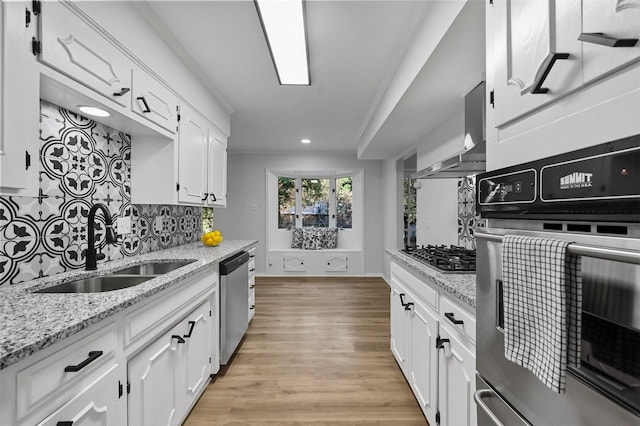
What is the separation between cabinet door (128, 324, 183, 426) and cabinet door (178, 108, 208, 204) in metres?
1.17

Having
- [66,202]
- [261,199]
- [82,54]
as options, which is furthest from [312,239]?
Answer: [82,54]

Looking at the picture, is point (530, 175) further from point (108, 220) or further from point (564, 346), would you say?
point (108, 220)

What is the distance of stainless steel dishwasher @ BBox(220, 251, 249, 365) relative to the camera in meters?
2.29

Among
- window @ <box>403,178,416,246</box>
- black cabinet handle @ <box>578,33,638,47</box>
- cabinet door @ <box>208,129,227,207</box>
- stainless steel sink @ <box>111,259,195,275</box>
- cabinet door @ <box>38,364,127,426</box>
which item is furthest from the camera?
window @ <box>403,178,416,246</box>

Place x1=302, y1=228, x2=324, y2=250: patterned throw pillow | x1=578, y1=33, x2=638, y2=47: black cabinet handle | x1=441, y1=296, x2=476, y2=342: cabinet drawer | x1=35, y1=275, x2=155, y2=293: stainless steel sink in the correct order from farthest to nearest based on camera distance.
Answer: x1=302, y1=228, x2=324, y2=250: patterned throw pillow
x1=35, y1=275, x2=155, y2=293: stainless steel sink
x1=441, y1=296, x2=476, y2=342: cabinet drawer
x1=578, y1=33, x2=638, y2=47: black cabinet handle

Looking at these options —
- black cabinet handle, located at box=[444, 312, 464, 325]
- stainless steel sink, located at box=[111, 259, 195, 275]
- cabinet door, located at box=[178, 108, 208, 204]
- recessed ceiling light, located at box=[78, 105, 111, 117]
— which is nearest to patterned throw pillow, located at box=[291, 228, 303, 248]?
cabinet door, located at box=[178, 108, 208, 204]

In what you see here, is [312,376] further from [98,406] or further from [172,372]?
[98,406]

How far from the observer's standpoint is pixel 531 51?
0.75 m

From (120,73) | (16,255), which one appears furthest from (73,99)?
(16,255)

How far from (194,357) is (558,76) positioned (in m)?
2.09

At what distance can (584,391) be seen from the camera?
588mm

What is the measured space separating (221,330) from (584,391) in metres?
2.18

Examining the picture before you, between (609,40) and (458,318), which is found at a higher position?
(609,40)

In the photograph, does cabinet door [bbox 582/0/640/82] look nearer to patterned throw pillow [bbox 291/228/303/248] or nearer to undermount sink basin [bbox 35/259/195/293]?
undermount sink basin [bbox 35/259/195/293]
